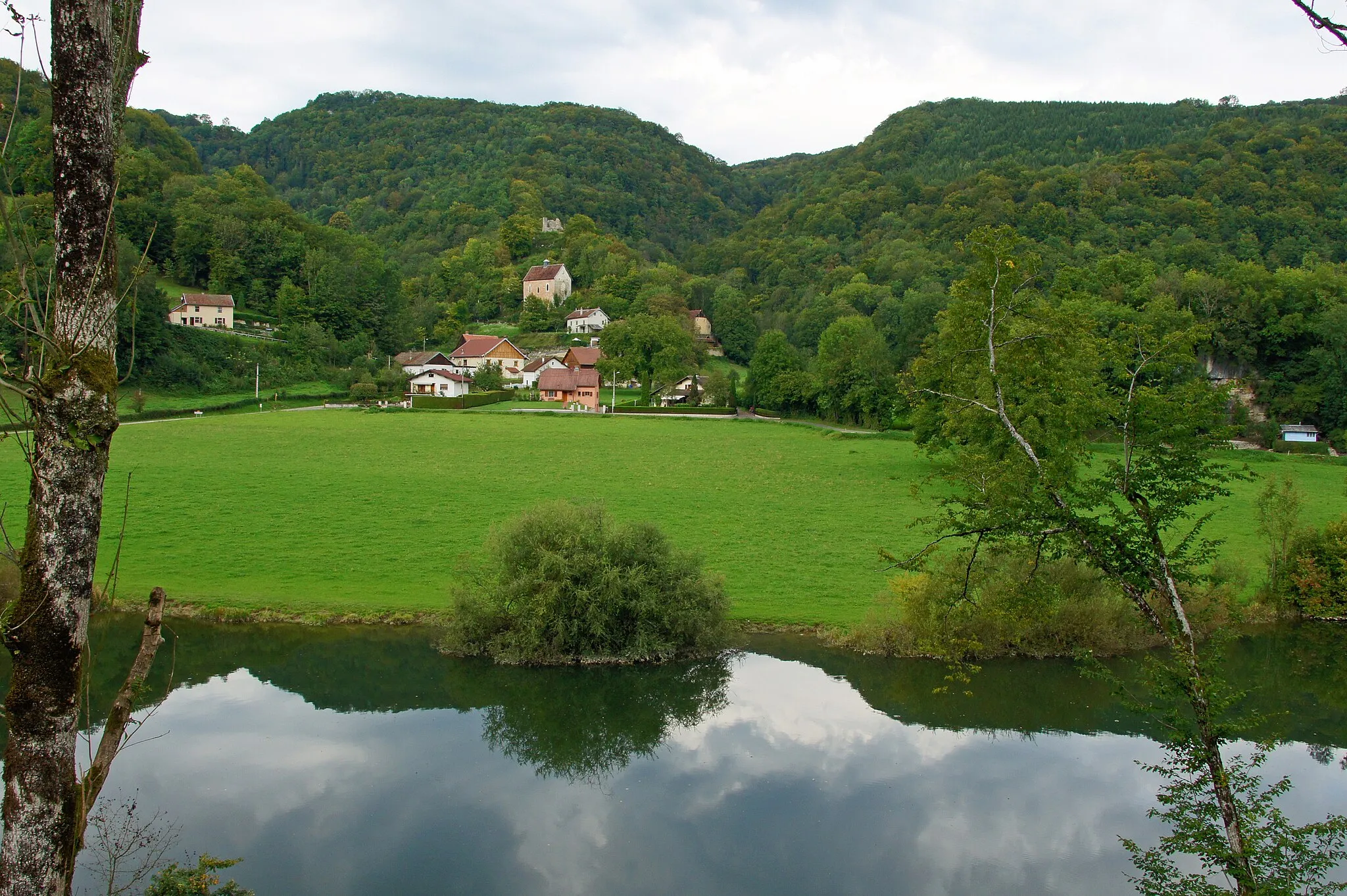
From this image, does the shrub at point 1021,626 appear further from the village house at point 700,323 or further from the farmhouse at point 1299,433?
the village house at point 700,323

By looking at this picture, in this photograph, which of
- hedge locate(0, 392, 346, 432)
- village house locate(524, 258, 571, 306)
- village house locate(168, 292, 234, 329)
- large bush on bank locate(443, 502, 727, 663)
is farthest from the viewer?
village house locate(524, 258, 571, 306)

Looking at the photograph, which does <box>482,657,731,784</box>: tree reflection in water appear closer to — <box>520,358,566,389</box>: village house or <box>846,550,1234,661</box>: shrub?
<box>846,550,1234,661</box>: shrub

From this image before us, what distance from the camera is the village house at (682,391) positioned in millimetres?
80688

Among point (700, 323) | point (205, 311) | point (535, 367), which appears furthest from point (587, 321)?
point (205, 311)

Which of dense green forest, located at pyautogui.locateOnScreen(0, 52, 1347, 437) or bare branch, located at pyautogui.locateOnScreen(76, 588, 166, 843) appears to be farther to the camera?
dense green forest, located at pyautogui.locateOnScreen(0, 52, 1347, 437)

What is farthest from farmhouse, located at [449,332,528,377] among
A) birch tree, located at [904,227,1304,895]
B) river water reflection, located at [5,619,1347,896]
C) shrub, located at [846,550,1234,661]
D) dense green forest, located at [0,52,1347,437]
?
birch tree, located at [904,227,1304,895]

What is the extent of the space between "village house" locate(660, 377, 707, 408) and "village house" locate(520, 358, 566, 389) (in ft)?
50.6

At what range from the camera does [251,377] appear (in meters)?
72.6

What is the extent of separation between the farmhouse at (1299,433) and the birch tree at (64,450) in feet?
228

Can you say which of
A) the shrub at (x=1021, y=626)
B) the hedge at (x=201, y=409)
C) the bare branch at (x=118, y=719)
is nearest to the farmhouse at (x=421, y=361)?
the hedge at (x=201, y=409)

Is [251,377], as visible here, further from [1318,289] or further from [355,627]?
[1318,289]

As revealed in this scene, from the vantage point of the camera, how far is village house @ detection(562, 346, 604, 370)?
91.6 metres

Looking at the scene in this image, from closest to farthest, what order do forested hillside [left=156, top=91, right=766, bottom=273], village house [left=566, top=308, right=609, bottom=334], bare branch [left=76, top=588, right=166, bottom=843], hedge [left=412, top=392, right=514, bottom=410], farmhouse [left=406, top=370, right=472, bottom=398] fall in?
bare branch [left=76, top=588, right=166, bottom=843] < hedge [left=412, top=392, right=514, bottom=410] < farmhouse [left=406, top=370, right=472, bottom=398] < village house [left=566, top=308, right=609, bottom=334] < forested hillside [left=156, top=91, right=766, bottom=273]

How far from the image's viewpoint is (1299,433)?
5962 cm
